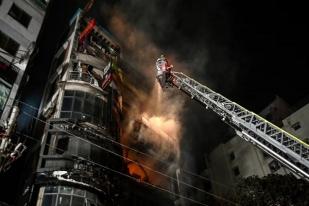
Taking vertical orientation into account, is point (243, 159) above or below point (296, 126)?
below

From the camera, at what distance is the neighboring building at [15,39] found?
2284cm

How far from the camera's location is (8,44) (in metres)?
25.2

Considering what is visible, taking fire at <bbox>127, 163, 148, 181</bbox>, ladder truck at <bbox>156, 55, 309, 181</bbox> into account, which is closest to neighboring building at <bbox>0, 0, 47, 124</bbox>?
ladder truck at <bbox>156, 55, 309, 181</bbox>

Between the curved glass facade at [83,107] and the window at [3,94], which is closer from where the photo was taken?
the window at [3,94]

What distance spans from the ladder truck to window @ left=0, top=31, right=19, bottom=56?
13.1 m

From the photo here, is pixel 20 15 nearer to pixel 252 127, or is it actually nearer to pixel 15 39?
pixel 15 39

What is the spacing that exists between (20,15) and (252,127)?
23275 millimetres

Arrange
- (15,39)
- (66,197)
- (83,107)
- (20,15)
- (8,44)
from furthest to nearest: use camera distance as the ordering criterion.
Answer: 1. (20,15)
2. (15,39)
3. (83,107)
4. (8,44)
5. (66,197)

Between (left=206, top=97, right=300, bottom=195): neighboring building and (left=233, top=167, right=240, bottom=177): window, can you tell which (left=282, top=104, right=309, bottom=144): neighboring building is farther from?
(left=233, top=167, right=240, bottom=177): window

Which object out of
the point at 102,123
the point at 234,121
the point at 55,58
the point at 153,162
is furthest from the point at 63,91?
the point at 234,121

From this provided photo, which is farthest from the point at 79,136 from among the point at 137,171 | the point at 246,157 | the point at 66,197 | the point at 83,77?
the point at 246,157

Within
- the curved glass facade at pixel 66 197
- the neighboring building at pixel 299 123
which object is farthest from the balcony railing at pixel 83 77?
the neighboring building at pixel 299 123

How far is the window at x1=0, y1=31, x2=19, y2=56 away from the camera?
24766mm

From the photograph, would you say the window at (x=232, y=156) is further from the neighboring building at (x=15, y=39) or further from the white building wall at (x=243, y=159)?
the neighboring building at (x=15, y=39)
